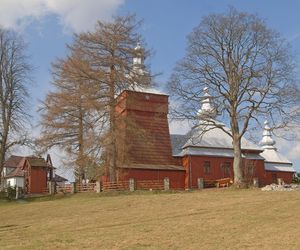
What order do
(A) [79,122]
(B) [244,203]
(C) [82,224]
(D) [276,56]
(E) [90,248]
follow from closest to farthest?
(E) [90,248] → (C) [82,224] → (B) [244,203] → (D) [276,56] → (A) [79,122]

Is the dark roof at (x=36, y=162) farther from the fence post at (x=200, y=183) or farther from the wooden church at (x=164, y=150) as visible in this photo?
the fence post at (x=200, y=183)

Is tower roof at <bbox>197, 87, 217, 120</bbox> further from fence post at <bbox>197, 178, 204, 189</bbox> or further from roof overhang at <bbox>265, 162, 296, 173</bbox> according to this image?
roof overhang at <bbox>265, 162, 296, 173</bbox>

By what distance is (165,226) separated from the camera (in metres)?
17.0

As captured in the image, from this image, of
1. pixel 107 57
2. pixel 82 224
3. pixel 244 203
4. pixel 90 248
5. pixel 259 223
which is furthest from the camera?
pixel 107 57

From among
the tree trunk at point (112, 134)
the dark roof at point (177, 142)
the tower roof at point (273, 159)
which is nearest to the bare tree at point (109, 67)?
the tree trunk at point (112, 134)

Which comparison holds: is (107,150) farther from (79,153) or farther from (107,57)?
(107,57)

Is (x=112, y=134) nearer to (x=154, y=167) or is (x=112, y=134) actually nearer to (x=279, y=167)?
(x=154, y=167)

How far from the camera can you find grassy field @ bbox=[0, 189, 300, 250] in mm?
13727

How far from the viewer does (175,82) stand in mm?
36594

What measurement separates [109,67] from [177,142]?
1300cm

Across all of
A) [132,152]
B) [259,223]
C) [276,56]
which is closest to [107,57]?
[132,152]

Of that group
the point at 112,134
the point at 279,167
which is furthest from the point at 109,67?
the point at 279,167

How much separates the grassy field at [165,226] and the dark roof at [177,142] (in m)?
19.6

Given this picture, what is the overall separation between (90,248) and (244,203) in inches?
451
